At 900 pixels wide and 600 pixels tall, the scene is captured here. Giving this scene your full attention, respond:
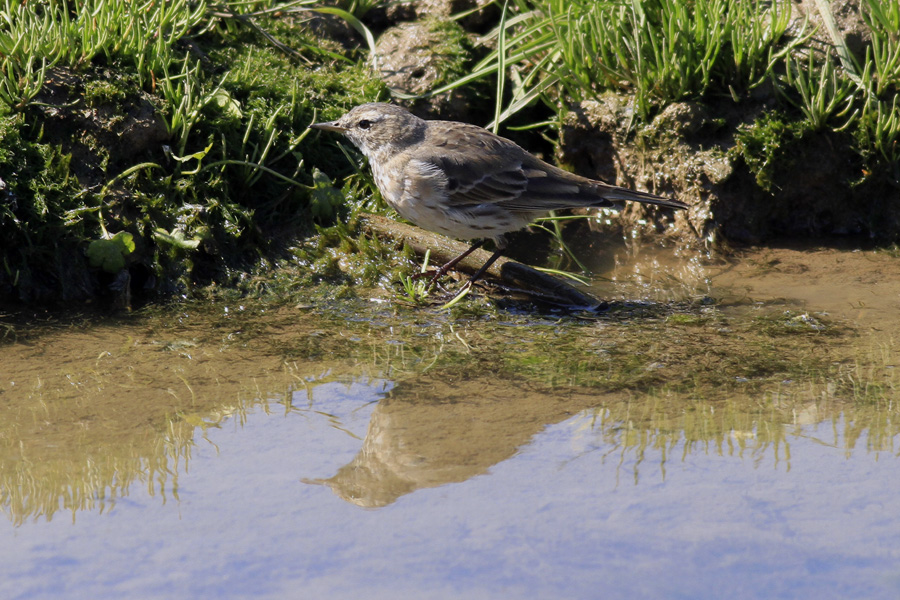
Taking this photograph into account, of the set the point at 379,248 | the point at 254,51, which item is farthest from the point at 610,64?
the point at 254,51

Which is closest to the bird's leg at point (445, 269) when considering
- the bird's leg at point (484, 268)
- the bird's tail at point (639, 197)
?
the bird's leg at point (484, 268)

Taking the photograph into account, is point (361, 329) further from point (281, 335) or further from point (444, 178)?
point (444, 178)

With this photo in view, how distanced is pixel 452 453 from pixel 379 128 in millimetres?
3078

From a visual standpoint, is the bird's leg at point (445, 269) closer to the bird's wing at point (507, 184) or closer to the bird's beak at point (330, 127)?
the bird's wing at point (507, 184)

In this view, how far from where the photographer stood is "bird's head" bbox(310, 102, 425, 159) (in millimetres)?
5988

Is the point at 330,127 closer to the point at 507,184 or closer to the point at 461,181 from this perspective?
the point at 461,181

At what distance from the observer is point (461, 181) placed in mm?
5715

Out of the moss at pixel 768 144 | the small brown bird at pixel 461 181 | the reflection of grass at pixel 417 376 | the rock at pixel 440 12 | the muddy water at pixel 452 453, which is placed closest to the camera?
the muddy water at pixel 452 453

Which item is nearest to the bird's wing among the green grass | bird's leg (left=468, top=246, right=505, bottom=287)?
bird's leg (left=468, top=246, right=505, bottom=287)

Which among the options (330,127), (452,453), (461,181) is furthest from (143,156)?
(452,453)

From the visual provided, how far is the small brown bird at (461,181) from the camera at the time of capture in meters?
5.64

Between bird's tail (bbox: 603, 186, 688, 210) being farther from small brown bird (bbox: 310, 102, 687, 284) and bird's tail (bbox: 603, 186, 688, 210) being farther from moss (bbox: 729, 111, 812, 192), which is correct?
moss (bbox: 729, 111, 812, 192)

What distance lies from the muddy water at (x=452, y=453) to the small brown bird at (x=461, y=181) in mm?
659

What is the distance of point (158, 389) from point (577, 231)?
382 cm
